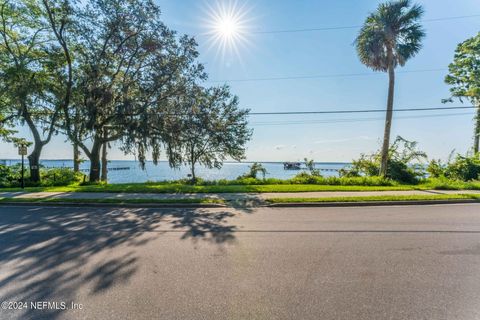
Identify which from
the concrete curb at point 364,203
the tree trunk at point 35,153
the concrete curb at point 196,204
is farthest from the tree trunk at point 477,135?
the tree trunk at point 35,153

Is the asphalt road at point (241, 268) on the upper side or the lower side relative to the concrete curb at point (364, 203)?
lower

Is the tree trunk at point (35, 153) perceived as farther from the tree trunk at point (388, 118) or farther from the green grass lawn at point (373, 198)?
the tree trunk at point (388, 118)

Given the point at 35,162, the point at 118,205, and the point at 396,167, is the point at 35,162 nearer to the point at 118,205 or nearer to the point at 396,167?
the point at 118,205

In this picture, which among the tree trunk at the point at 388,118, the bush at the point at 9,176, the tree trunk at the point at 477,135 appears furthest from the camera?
the tree trunk at the point at 477,135

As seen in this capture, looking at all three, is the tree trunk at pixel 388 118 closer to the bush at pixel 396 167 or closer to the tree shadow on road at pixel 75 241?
the bush at pixel 396 167

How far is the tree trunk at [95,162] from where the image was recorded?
16.4 metres

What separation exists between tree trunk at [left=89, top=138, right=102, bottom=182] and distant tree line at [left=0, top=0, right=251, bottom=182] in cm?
6

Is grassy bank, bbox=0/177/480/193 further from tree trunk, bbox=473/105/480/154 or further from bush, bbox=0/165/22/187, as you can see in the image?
tree trunk, bbox=473/105/480/154

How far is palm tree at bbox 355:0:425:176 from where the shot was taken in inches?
634

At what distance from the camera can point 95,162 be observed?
16.7 meters

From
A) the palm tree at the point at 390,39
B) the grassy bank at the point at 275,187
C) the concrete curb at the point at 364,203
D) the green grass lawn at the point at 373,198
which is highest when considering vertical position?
the palm tree at the point at 390,39

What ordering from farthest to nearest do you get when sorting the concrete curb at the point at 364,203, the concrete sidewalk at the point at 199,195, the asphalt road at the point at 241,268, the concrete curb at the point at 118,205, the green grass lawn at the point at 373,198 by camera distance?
1. the concrete sidewalk at the point at 199,195
2. the green grass lawn at the point at 373,198
3. the concrete curb at the point at 364,203
4. the concrete curb at the point at 118,205
5. the asphalt road at the point at 241,268

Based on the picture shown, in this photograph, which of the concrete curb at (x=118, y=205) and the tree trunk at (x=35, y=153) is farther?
the tree trunk at (x=35, y=153)

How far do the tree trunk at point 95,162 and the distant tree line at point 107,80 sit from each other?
2.4 inches
